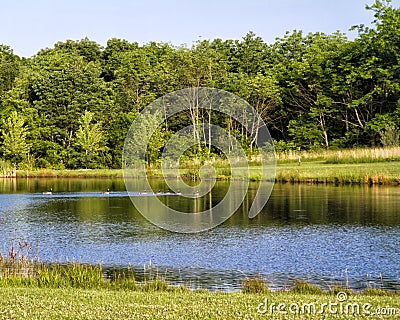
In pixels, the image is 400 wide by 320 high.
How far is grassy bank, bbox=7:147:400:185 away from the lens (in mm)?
38191

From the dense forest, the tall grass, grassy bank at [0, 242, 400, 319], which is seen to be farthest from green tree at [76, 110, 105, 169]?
grassy bank at [0, 242, 400, 319]

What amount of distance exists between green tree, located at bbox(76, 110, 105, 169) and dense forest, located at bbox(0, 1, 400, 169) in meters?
0.11

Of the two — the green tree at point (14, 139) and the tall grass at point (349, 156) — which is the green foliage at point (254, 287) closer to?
the tall grass at point (349, 156)

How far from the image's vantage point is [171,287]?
12.4 m

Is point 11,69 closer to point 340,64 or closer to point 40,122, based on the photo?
point 40,122

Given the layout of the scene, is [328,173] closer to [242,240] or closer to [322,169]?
[322,169]

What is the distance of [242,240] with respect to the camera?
1967 centimetres

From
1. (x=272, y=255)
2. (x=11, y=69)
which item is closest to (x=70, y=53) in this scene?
(x=11, y=69)

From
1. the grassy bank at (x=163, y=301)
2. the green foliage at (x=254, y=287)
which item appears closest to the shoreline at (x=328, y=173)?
the green foliage at (x=254, y=287)

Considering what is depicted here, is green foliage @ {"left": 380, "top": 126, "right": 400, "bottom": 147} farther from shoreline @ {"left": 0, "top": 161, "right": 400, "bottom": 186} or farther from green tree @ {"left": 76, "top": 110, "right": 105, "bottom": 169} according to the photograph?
green tree @ {"left": 76, "top": 110, "right": 105, "bottom": 169}

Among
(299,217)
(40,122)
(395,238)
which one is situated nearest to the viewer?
(395,238)

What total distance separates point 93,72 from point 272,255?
177 feet

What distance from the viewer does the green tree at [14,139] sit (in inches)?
2335

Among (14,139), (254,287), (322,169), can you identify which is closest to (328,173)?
(322,169)
